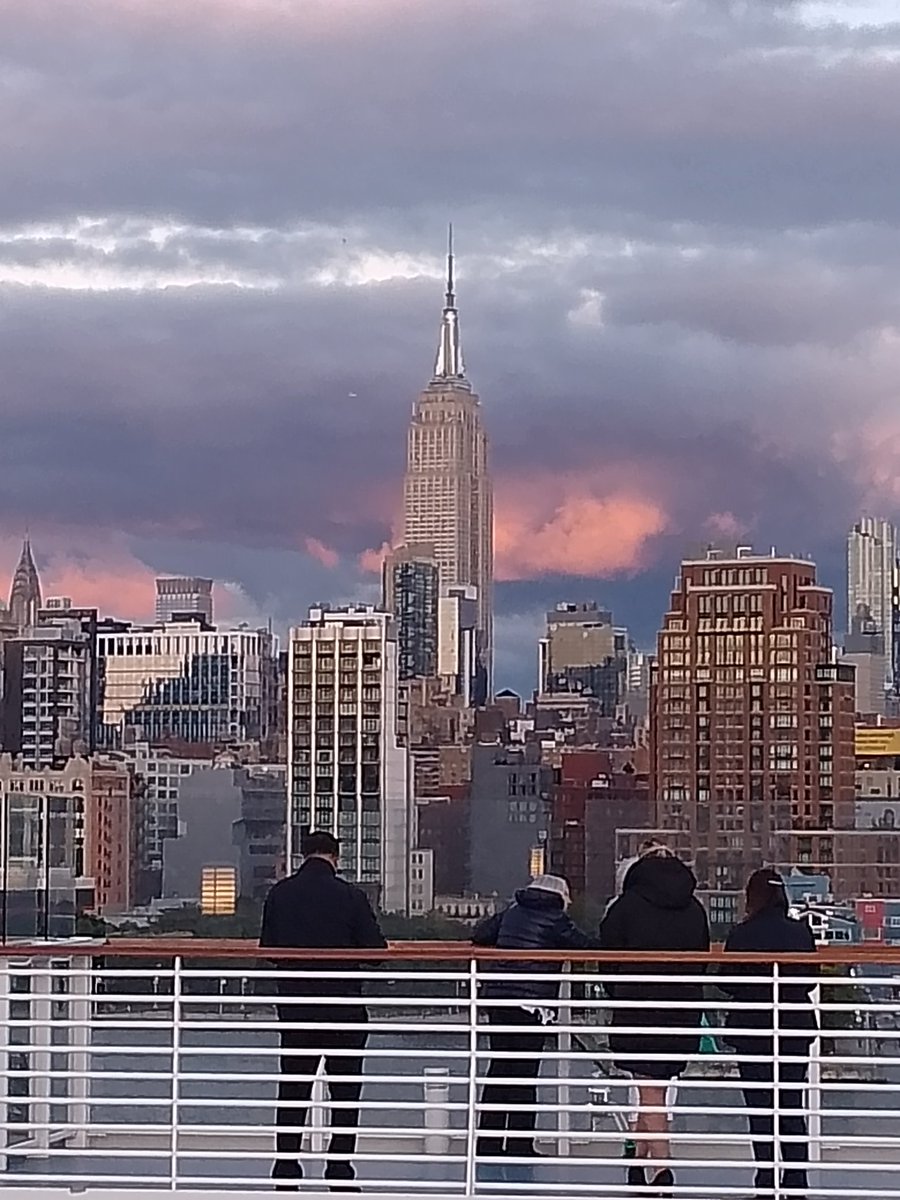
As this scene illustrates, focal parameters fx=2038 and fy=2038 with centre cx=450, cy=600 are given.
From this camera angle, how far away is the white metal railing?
20.0 feet

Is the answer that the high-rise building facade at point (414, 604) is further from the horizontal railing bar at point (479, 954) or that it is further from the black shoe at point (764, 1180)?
the horizontal railing bar at point (479, 954)

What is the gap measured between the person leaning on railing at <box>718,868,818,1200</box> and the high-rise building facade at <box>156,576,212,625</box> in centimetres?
2289

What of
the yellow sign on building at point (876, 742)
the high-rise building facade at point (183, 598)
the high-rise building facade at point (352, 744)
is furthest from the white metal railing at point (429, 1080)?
the high-rise building facade at point (183, 598)

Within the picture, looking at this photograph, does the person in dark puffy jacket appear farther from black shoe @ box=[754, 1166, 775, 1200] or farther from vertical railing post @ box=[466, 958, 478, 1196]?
black shoe @ box=[754, 1166, 775, 1200]

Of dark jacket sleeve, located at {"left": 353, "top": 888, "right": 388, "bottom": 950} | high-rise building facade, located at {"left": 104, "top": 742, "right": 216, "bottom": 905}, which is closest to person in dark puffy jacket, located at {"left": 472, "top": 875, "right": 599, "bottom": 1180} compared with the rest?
dark jacket sleeve, located at {"left": 353, "top": 888, "right": 388, "bottom": 950}

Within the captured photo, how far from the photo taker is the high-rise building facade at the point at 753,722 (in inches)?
1035

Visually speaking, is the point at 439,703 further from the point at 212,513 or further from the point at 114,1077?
the point at 114,1077

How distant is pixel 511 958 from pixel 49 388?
2821cm

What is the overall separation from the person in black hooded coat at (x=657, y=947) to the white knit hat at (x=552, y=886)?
0.30m

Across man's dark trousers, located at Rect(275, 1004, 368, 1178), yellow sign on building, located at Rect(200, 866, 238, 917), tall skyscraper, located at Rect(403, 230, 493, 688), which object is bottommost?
yellow sign on building, located at Rect(200, 866, 238, 917)

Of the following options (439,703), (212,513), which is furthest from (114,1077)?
(212,513)

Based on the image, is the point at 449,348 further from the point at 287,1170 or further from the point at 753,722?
the point at 287,1170

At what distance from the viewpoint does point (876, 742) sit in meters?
25.3

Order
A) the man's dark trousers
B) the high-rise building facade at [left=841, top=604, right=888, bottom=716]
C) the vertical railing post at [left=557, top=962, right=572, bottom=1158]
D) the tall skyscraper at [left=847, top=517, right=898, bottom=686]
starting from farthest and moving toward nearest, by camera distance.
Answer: the tall skyscraper at [left=847, top=517, right=898, bottom=686] → the high-rise building facade at [left=841, top=604, right=888, bottom=716] → the vertical railing post at [left=557, top=962, right=572, bottom=1158] → the man's dark trousers
